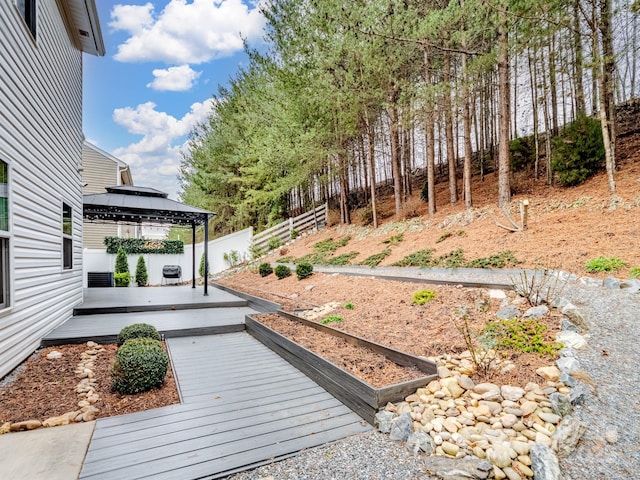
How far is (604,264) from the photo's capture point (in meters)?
4.50

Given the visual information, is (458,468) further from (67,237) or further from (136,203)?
(136,203)

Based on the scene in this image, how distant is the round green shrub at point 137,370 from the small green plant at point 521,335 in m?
3.27

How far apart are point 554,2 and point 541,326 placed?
6.87 m

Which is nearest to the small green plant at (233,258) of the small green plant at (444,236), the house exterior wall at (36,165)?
the house exterior wall at (36,165)

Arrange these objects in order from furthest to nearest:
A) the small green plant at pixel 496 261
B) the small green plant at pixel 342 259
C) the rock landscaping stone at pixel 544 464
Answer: the small green plant at pixel 342 259, the small green plant at pixel 496 261, the rock landscaping stone at pixel 544 464

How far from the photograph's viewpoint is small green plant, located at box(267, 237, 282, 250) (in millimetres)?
14516

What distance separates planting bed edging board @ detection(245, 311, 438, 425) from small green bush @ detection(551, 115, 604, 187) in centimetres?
707

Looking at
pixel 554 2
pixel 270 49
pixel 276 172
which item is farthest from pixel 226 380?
pixel 270 49

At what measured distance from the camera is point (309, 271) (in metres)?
8.83

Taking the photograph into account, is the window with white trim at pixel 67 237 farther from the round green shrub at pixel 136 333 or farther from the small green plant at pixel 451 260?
the small green plant at pixel 451 260

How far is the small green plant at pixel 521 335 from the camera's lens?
290 centimetres

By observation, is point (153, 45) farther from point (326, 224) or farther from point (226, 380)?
point (226, 380)

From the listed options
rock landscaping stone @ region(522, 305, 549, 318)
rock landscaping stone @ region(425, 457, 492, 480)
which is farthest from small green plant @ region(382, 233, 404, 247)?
rock landscaping stone @ region(425, 457, 492, 480)

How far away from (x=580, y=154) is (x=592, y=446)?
781cm
